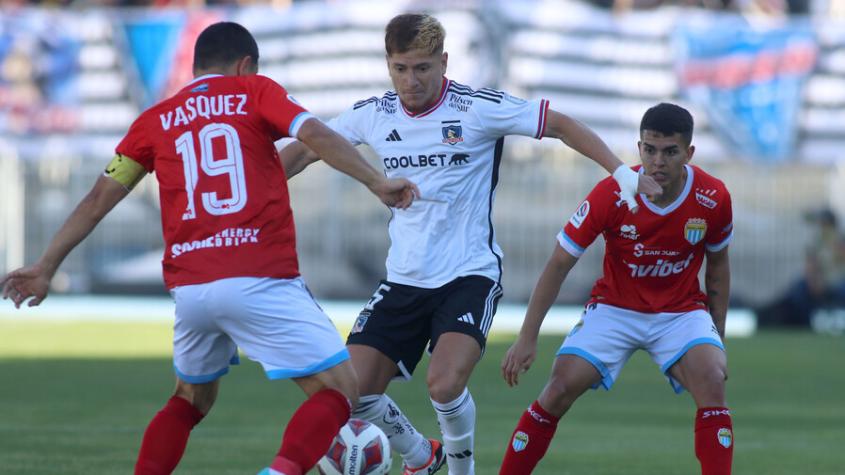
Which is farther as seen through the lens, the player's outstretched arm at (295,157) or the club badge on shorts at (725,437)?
the player's outstretched arm at (295,157)

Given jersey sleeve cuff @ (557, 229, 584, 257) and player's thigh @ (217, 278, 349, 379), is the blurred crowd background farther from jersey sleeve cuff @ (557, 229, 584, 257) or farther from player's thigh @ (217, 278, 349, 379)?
player's thigh @ (217, 278, 349, 379)

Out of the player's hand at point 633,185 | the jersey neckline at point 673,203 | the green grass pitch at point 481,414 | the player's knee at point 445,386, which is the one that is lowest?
the green grass pitch at point 481,414

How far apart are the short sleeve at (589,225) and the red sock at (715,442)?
40.5 inches

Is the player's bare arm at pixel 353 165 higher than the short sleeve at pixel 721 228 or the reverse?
higher

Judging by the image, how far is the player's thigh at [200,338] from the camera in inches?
226

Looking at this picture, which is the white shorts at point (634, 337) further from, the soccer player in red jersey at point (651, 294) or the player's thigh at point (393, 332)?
the player's thigh at point (393, 332)

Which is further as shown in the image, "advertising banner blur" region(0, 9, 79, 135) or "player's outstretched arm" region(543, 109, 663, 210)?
"advertising banner blur" region(0, 9, 79, 135)

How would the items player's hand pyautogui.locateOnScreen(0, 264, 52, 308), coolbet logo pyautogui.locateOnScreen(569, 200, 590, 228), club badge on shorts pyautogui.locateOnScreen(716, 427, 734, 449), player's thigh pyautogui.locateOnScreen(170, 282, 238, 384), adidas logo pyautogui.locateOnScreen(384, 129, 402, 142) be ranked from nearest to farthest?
player's thigh pyautogui.locateOnScreen(170, 282, 238, 384) → player's hand pyautogui.locateOnScreen(0, 264, 52, 308) → club badge on shorts pyautogui.locateOnScreen(716, 427, 734, 449) → coolbet logo pyautogui.locateOnScreen(569, 200, 590, 228) → adidas logo pyautogui.locateOnScreen(384, 129, 402, 142)

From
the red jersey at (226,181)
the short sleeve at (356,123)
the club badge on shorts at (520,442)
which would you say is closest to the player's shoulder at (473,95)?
the short sleeve at (356,123)

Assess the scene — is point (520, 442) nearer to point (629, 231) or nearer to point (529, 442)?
point (529, 442)

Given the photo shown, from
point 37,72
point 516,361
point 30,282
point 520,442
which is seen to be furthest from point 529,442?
point 37,72

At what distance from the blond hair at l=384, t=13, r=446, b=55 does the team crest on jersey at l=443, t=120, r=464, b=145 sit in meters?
0.40

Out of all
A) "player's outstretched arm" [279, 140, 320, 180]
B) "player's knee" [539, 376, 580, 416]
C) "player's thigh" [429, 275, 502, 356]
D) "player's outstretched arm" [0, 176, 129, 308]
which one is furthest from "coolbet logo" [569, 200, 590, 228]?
"player's outstretched arm" [0, 176, 129, 308]

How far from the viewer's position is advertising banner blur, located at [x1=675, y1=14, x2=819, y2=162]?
28922mm
